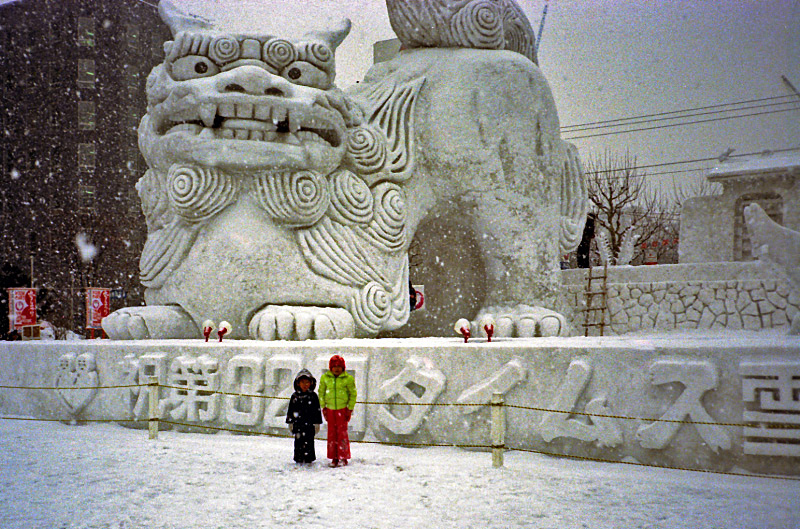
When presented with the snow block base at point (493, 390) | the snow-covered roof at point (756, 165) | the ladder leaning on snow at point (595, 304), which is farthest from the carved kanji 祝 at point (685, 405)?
the snow-covered roof at point (756, 165)

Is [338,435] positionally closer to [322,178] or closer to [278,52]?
[322,178]

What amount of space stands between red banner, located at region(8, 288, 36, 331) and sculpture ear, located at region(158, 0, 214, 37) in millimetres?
6805

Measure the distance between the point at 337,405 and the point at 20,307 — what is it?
880 centimetres

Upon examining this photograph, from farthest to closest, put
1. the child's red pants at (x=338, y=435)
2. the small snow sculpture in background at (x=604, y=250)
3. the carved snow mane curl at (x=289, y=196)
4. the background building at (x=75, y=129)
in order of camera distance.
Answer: the background building at (x=75, y=129), the small snow sculpture in background at (x=604, y=250), the carved snow mane curl at (x=289, y=196), the child's red pants at (x=338, y=435)

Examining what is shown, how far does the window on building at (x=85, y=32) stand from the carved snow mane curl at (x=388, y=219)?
13.8m

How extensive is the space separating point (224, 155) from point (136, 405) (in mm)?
1755

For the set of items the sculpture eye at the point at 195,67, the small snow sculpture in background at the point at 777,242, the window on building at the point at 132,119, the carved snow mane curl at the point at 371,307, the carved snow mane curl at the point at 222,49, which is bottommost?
the carved snow mane curl at the point at 371,307

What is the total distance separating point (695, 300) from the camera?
30.3ft

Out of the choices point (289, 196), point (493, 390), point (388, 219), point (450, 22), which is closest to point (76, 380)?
point (289, 196)

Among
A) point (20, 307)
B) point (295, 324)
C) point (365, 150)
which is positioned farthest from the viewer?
point (20, 307)

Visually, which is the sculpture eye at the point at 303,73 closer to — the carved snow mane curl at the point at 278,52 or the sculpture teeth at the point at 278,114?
the carved snow mane curl at the point at 278,52

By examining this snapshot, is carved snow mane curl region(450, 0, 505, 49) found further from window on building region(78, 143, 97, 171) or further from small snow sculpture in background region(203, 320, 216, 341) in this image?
window on building region(78, 143, 97, 171)

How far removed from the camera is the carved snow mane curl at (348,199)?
5.86 metres

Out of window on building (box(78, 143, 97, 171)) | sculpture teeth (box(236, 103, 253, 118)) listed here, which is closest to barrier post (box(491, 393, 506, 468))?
sculpture teeth (box(236, 103, 253, 118))
